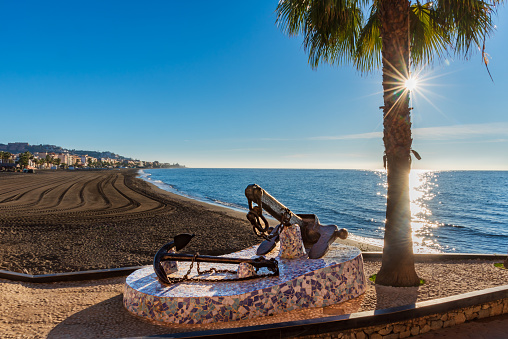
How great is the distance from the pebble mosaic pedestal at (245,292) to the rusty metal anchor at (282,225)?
41 cm

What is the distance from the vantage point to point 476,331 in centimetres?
473

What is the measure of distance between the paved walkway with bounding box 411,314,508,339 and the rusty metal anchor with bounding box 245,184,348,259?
194 cm

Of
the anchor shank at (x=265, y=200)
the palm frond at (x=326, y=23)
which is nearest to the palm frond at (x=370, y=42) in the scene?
the palm frond at (x=326, y=23)

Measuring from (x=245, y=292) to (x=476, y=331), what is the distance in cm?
359

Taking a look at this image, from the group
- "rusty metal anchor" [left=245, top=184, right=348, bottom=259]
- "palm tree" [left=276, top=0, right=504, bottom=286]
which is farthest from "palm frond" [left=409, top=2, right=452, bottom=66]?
"rusty metal anchor" [left=245, top=184, right=348, bottom=259]

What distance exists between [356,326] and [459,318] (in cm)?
205

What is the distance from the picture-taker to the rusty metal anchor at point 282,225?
4793 millimetres

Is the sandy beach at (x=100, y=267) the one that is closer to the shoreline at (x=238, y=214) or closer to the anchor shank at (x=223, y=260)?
the anchor shank at (x=223, y=260)

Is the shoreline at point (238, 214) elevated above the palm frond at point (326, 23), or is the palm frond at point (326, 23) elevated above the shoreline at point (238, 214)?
the palm frond at point (326, 23)

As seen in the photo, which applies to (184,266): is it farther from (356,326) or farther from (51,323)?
(356,326)

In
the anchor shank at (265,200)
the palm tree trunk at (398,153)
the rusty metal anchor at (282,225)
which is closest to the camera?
the anchor shank at (265,200)

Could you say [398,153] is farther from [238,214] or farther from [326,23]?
[238,214]

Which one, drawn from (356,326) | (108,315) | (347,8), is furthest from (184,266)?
(347,8)

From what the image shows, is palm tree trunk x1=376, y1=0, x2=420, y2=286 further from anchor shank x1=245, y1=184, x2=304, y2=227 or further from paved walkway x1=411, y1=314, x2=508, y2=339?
anchor shank x1=245, y1=184, x2=304, y2=227
